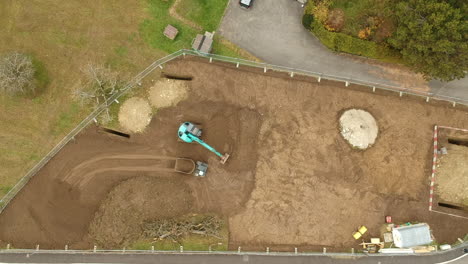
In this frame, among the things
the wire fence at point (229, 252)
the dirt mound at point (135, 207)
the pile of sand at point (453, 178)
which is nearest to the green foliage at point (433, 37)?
the pile of sand at point (453, 178)

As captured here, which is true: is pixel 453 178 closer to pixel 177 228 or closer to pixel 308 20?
pixel 308 20

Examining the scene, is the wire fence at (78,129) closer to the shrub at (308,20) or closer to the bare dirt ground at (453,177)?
the shrub at (308,20)

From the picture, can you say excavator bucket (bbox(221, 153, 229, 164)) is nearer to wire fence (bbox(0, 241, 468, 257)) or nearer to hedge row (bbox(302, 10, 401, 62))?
wire fence (bbox(0, 241, 468, 257))

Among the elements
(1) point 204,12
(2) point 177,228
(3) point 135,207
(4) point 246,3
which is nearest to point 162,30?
(1) point 204,12

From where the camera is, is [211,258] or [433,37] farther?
[211,258]

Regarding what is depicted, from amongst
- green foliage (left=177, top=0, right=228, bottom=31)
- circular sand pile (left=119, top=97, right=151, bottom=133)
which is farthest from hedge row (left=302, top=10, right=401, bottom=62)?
circular sand pile (left=119, top=97, right=151, bottom=133)

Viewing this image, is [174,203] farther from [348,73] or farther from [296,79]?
[348,73]
